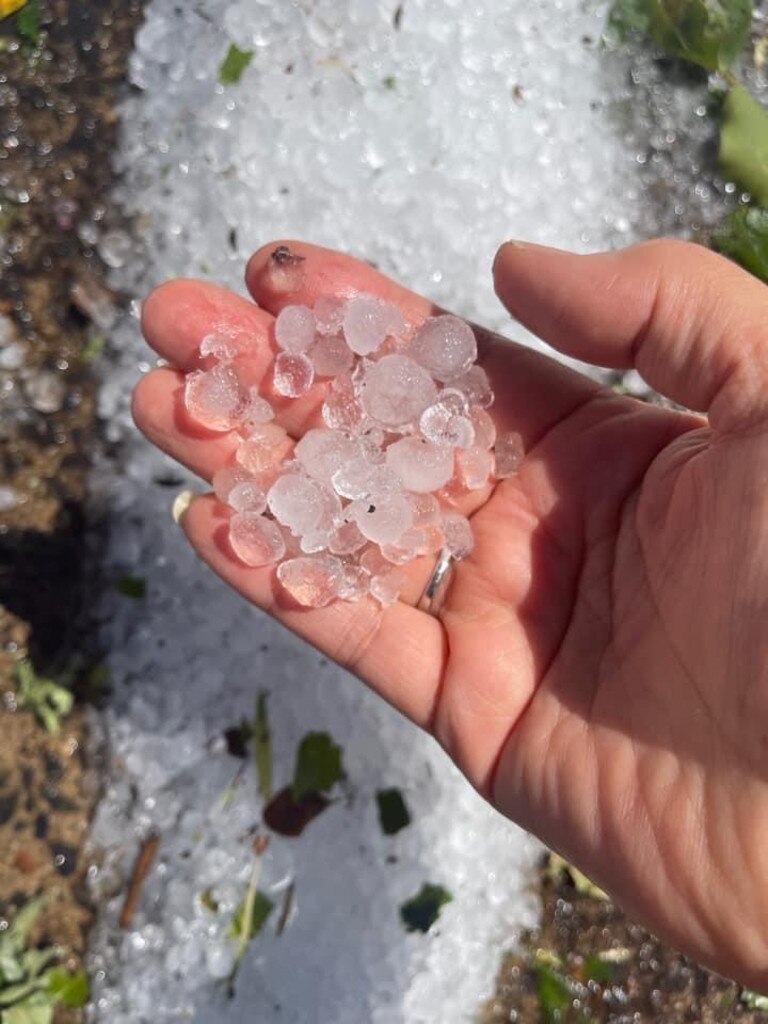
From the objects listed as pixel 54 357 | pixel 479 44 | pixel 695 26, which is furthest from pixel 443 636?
pixel 695 26

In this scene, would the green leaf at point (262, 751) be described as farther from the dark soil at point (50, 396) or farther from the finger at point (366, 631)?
the finger at point (366, 631)

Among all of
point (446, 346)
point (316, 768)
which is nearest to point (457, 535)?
point (446, 346)

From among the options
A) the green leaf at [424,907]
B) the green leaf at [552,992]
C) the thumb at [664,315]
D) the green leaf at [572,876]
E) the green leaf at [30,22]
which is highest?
the thumb at [664,315]

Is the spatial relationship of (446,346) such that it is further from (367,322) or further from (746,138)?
(746,138)

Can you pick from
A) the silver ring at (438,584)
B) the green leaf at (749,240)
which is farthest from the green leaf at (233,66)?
the silver ring at (438,584)

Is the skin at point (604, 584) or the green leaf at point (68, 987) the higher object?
the skin at point (604, 584)

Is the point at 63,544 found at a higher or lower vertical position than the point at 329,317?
lower
